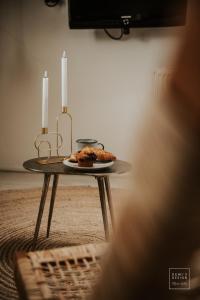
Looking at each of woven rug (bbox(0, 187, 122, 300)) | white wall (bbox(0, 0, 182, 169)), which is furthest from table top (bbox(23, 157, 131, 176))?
white wall (bbox(0, 0, 182, 169))

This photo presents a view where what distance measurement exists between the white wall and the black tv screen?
19cm

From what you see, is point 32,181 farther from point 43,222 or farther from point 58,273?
point 58,273

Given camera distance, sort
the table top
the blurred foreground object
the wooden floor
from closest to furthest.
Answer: the blurred foreground object → the table top → the wooden floor

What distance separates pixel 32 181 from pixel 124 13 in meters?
1.39

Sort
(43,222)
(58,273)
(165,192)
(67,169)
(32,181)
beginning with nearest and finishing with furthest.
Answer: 1. (165,192)
2. (58,273)
3. (67,169)
4. (43,222)
5. (32,181)

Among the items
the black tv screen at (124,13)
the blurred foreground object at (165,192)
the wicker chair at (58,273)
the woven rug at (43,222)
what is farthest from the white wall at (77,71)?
the blurred foreground object at (165,192)

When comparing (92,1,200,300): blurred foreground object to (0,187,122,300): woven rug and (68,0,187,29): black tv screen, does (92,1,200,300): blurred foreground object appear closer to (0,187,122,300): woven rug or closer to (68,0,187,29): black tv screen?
(0,187,122,300): woven rug

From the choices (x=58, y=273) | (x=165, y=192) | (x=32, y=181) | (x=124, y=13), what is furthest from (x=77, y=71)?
(x=165, y=192)

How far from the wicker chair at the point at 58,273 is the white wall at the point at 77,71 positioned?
2.20m

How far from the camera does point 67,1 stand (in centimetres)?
314

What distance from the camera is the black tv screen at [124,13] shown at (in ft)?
9.34

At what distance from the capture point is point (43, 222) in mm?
2312

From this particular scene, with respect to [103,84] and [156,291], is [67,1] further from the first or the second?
[156,291]

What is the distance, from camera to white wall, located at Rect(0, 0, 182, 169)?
3.16 m
